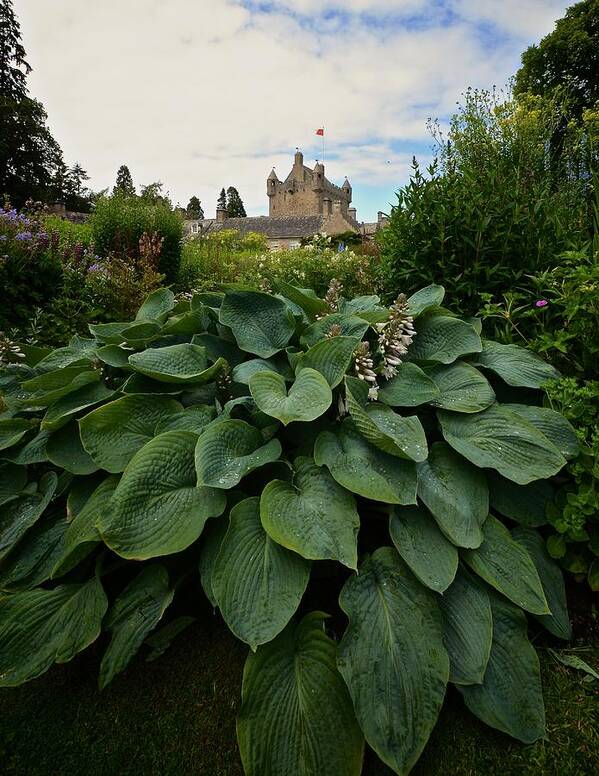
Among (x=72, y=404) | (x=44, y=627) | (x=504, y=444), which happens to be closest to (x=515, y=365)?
(x=504, y=444)

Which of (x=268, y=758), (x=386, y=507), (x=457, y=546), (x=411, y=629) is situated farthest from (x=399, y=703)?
(x=386, y=507)

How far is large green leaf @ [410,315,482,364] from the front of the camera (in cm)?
196

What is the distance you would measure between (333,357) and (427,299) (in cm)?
82

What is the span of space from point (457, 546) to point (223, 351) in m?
1.19

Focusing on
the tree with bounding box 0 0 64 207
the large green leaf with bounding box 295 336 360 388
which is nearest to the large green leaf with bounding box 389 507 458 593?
the large green leaf with bounding box 295 336 360 388

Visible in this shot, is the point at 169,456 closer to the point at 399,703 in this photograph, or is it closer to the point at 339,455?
the point at 339,455

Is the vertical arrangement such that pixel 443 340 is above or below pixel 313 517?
above

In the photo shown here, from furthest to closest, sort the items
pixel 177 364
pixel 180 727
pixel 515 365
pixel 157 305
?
1. pixel 157 305
2. pixel 515 365
3. pixel 177 364
4. pixel 180 727

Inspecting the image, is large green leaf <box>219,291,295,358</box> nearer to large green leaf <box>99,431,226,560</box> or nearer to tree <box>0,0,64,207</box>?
large green leaf <box>99,431,226,560</box>

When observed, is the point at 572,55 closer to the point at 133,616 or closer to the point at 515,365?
the point at 515,365

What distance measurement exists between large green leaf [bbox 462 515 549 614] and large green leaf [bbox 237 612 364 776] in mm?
490

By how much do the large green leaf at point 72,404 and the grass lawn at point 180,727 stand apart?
2.49 feet

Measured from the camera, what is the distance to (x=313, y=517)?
52.9 inches

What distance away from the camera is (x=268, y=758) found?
1.18 m
